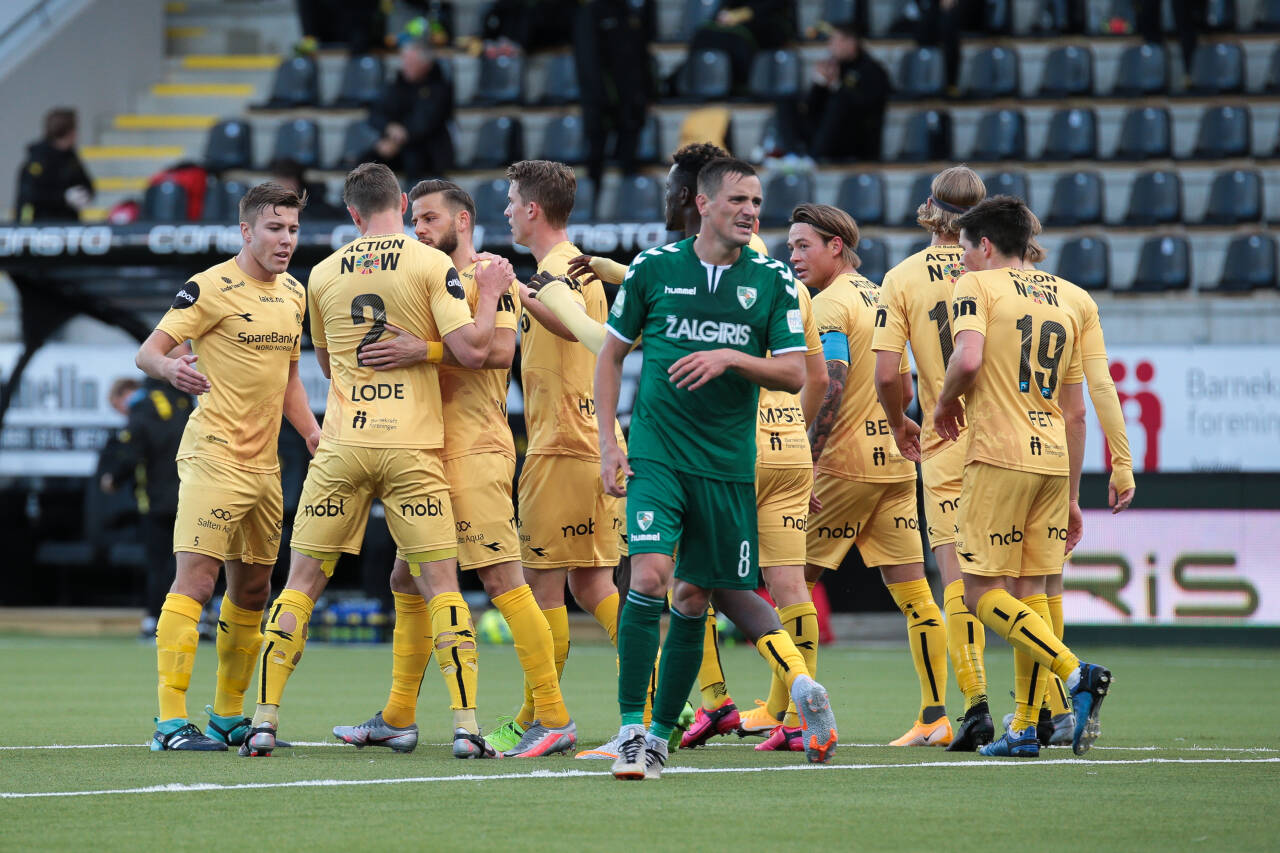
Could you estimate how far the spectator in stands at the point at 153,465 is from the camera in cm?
1509

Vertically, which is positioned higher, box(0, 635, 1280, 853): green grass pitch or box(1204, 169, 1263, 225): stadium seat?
box(1204, 169, 1263, 225): stadium seat

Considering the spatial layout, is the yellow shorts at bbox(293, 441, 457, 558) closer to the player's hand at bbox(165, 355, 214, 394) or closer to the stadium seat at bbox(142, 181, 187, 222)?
the player's hand at bbox(165, 355, 214, 394)

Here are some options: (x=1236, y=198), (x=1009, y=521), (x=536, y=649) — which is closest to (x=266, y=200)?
(x=536, y=649)

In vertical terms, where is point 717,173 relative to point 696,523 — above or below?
above

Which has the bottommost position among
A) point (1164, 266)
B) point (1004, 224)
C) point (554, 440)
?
point (554, 440)

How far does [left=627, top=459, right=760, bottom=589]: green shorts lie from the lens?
612 cm

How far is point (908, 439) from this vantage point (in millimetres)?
7949

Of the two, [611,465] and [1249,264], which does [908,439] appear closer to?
[611,465]

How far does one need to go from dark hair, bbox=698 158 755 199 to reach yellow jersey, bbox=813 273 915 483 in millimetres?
1914

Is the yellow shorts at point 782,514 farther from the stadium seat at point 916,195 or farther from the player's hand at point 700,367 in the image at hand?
the stadium seat at point 916,195

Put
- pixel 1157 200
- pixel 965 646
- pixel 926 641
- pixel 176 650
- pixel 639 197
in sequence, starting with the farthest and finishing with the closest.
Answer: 1. pixel 639 197
2. pixel 1157 200
3. pixel 926 641
4. pixel 965 646
5. pixel 176 650

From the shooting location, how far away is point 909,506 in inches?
324

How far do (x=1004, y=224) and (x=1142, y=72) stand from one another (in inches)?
507

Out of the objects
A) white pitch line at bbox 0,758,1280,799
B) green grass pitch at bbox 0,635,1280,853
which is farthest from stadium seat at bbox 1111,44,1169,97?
white pitch line at bbox 0,758,1280,799
